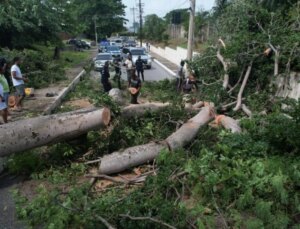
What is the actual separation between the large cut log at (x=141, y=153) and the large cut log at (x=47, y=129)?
855mm

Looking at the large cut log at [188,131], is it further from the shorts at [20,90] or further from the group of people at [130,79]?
the shorts at [20,90]

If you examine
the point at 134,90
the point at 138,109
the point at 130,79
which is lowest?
the point at 130,79

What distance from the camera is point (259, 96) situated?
469 inches

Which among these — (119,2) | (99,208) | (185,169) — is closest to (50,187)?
(99,208)

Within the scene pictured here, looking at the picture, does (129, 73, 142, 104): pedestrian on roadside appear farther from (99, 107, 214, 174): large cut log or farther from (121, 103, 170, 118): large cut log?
(99, 107, 214, 174): large cut log

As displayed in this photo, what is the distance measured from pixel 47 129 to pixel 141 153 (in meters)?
1.86

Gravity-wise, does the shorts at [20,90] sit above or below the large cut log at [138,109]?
below

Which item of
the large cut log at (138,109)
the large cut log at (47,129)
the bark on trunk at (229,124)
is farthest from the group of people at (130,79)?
the large cut log at (47,129)

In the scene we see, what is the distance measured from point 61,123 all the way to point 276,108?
5.73 m

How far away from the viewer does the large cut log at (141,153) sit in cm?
752

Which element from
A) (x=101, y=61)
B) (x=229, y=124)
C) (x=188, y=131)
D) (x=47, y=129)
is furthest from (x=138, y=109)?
(x=101, y=61)

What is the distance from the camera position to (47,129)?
789 centimetres

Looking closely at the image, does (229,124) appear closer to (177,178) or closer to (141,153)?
(141,153)

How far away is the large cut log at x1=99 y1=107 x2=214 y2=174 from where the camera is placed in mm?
7516
